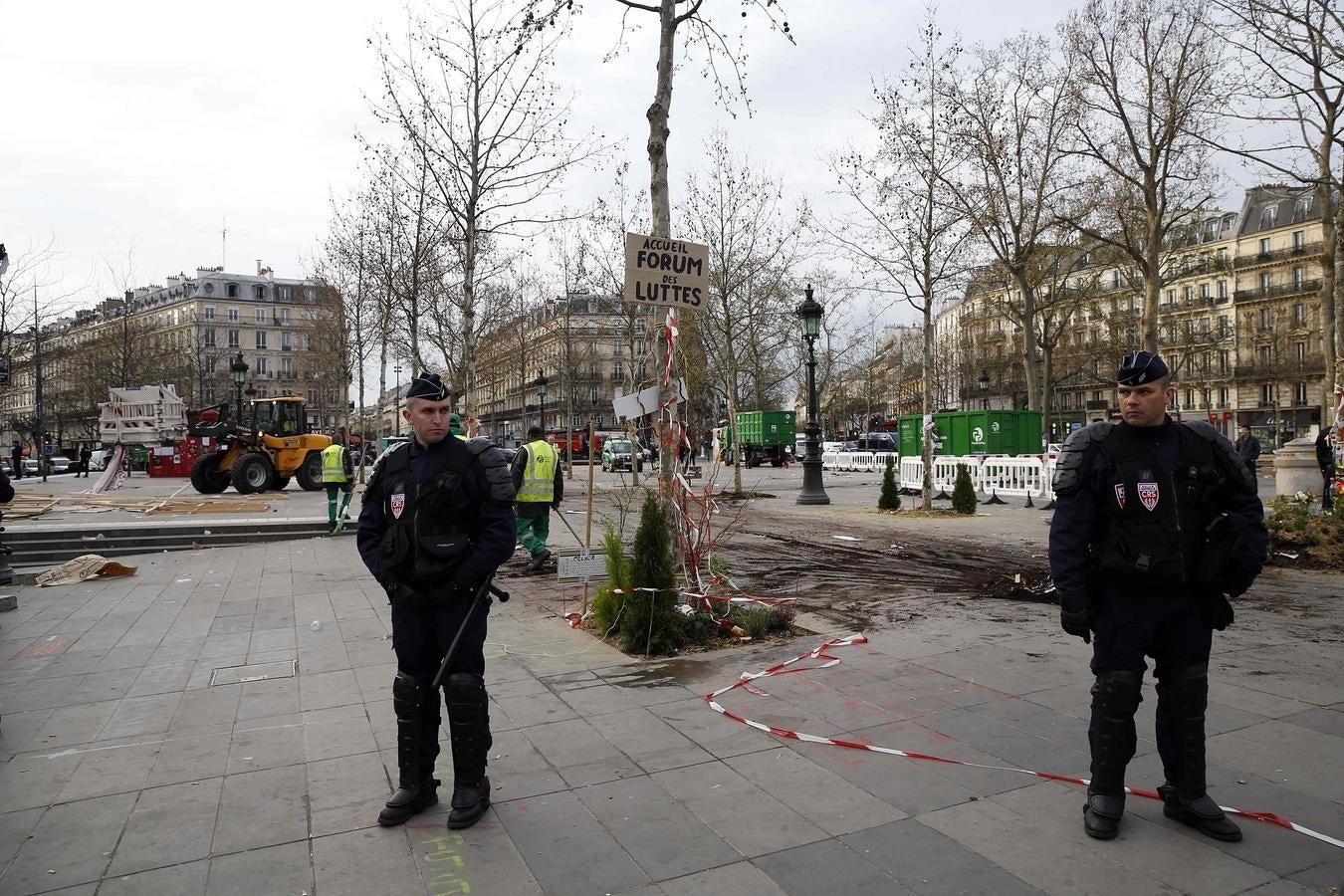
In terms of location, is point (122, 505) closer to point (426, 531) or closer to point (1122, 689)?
point (426, 531)

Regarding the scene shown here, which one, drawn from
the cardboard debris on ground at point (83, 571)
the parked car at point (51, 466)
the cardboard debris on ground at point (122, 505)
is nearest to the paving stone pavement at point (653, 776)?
the cardboard debris on ground at point (83, 571)

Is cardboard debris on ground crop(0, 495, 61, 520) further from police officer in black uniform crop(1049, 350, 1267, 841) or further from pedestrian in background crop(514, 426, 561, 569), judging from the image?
police officer in black uniform crop(1049, 350, 1267, 841)

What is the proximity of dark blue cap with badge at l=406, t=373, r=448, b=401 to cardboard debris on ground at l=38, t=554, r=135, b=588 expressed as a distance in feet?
30.0

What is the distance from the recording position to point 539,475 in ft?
35.9

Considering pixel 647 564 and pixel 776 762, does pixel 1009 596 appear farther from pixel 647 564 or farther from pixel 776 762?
pixel 776 762

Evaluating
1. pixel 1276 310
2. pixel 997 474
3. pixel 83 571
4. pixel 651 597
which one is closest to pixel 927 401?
pixel 997 474

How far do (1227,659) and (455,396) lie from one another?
58.7 ft

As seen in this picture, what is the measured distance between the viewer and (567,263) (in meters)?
32.1

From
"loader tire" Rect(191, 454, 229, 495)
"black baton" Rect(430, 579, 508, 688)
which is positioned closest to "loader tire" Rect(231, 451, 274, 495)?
"loader tire" Rect(191, 454, 229, 495)

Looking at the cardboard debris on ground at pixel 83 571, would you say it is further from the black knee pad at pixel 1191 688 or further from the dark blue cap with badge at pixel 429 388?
the black knee pad at pixel 1191 688

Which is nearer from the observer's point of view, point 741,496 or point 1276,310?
point 741,496

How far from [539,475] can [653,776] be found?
713cm

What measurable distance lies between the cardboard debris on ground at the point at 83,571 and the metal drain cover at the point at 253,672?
585cm

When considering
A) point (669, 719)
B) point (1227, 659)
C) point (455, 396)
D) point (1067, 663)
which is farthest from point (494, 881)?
point (455, 396)
